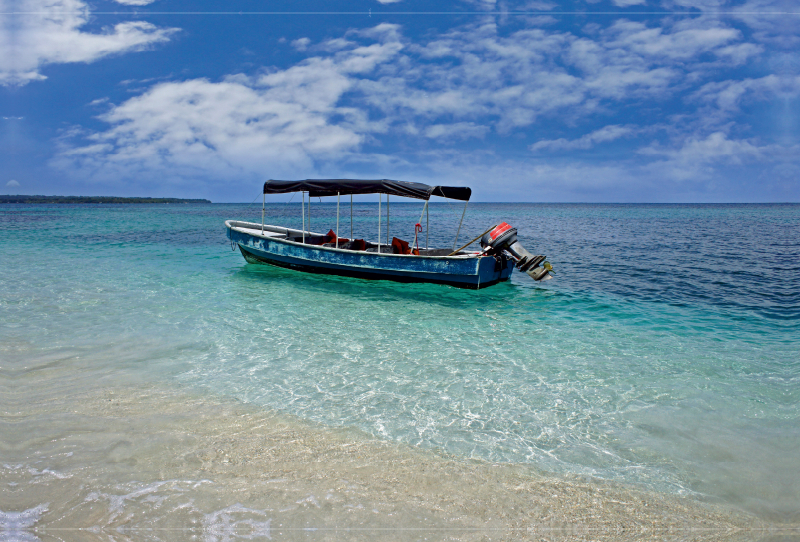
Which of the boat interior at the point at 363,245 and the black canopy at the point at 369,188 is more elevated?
the black canopy at the point at 369,188

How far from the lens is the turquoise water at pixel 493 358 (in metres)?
5.02

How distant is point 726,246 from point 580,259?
11.8 meters

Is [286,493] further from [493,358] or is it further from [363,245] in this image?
[363,245]

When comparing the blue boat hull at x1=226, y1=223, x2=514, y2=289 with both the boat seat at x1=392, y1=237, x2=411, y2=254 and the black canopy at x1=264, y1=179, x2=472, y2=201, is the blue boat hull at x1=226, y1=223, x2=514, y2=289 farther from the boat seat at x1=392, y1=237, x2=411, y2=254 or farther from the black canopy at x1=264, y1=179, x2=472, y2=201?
the black canopy at x1=264, y1=179, x2=472, y2=201

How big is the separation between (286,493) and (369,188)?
11612mm

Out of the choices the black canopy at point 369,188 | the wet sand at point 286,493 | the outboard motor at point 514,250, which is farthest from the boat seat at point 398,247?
the wet sand at point 286,493

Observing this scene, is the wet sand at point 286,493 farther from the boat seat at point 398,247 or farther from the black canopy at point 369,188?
the boat seat at point 398,247

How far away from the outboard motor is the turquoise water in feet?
2.59

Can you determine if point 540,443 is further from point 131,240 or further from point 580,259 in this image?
point 131,240

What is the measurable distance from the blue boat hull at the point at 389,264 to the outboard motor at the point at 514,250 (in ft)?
1.49

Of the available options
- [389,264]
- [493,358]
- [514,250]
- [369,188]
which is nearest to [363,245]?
[389,264]

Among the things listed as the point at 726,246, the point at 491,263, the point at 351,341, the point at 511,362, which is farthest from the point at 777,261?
the point at 351,341

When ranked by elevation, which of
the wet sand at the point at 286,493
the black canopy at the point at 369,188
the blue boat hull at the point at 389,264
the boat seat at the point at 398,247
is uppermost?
the black canopy at the point at 369,188

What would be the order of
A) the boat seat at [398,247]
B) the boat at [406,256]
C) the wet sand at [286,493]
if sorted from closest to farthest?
1. the wet sand at [286,493]
2. the boat at [406,256]
3. the boat seat at [398,247]
